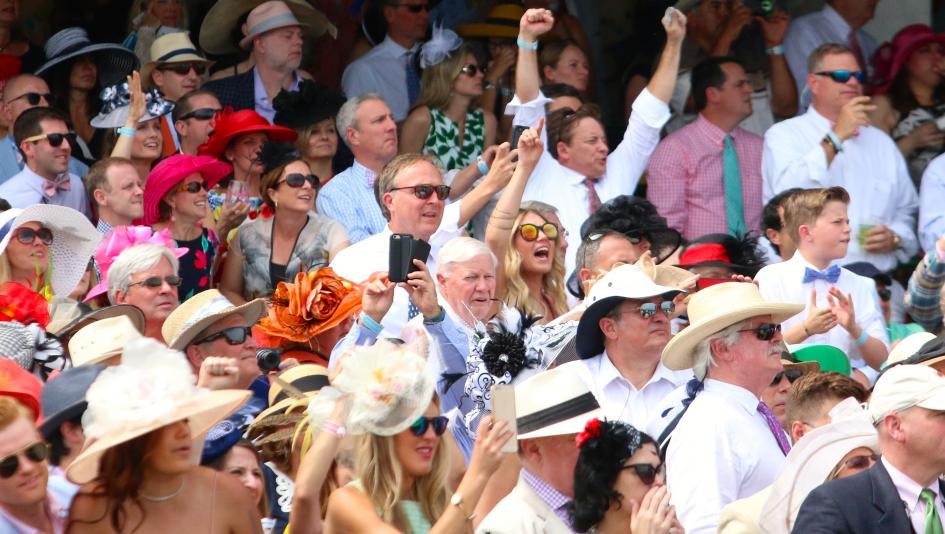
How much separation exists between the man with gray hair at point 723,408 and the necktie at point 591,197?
2.98 metres

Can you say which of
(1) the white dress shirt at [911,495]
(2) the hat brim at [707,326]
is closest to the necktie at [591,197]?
(2) the hat brim at [707,326]

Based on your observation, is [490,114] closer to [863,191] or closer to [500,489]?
[863,191]

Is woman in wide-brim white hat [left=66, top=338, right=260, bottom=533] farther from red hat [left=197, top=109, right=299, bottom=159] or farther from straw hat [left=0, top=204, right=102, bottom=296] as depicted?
red hat [left=197, top=109, right=299, bottom=159]

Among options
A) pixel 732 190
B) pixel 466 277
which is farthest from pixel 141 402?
pixel 732 190

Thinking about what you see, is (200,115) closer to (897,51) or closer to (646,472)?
(897,51)

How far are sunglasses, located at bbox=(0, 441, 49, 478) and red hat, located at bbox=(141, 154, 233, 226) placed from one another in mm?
3970

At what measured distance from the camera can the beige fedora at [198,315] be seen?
23.4 feet

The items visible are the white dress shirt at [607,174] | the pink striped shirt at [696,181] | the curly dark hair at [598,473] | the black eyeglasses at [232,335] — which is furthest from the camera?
the pink striped shirt at [696,181]

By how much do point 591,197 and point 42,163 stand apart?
9.74 ft

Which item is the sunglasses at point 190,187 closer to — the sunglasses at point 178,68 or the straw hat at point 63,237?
the straw hat at point 63,237

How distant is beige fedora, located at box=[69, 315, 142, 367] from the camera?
21.3 feet

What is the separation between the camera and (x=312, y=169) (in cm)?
988

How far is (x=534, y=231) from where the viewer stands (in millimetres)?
8312

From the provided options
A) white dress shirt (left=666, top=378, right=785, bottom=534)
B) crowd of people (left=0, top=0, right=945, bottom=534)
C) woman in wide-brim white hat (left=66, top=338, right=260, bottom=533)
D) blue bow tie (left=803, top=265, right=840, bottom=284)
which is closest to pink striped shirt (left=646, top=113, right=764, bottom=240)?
crowd of people (left=0, top=0, right=945, bottom=534)
